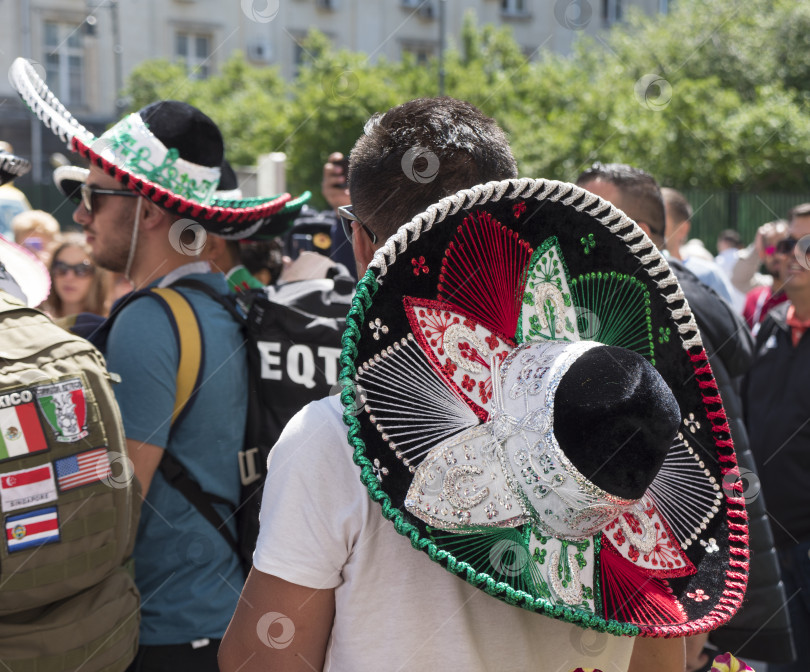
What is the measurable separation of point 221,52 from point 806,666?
27.3 metres

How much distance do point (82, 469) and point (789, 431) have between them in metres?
2.85

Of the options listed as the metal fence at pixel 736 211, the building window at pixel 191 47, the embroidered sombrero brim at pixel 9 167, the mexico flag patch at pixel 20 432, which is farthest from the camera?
the building window at pixel 191 47

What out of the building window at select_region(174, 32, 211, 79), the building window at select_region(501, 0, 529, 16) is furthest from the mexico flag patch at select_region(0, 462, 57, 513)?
the building window at select_region(501, 0, 529, 16)

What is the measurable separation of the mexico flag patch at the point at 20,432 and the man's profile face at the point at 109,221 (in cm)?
93

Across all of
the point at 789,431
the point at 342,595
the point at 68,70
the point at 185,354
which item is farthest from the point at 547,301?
the point at 68,70

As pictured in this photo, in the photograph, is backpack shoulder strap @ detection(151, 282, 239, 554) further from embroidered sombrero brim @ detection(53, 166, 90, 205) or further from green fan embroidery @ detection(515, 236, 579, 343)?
green fan embroidery @ detection(515, 236, 579, 343)

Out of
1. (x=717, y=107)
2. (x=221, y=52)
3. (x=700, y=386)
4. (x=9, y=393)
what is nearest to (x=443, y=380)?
(x=700, y=386)

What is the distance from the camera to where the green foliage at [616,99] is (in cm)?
1471

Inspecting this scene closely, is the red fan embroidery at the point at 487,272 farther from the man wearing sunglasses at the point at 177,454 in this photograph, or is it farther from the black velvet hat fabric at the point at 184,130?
the black velvet hat fabric at the point at 184,130

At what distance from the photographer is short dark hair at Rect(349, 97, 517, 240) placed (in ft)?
4.68

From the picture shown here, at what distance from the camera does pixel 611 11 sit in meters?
28.0

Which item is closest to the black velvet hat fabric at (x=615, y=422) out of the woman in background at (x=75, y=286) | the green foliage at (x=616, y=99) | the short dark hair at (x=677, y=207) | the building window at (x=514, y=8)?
the woman in background at (x=75, y=286)

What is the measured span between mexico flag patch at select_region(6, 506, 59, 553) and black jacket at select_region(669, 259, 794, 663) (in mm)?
2055

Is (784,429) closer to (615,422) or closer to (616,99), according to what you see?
(615,422)
